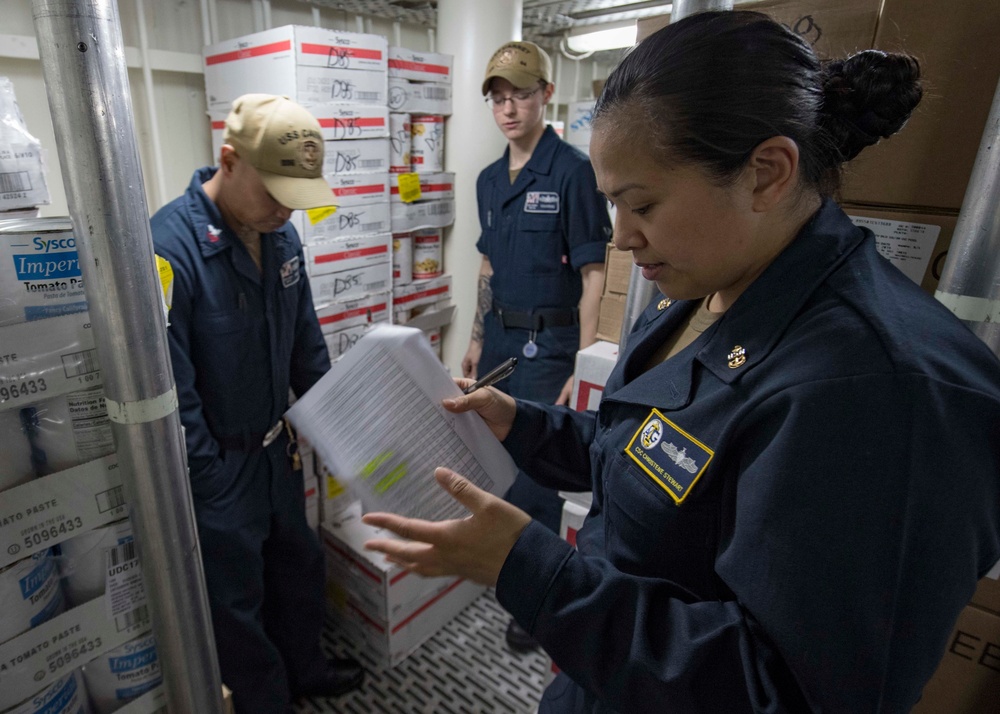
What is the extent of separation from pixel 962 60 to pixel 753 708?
3.49 ft

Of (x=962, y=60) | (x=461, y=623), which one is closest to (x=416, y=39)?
(x=962, y=60)

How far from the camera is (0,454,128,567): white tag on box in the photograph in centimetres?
70

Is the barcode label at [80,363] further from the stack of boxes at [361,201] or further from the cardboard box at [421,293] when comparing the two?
the cardboard box at [421,293]

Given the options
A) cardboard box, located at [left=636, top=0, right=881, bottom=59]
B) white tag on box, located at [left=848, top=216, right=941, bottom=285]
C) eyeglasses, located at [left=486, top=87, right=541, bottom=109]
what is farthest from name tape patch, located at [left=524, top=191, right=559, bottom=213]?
white tag on box, located at [left=848, top=216, right=941, bottom=285]

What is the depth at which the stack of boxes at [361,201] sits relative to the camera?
71.1 inches

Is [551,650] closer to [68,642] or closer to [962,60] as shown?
[68,642]

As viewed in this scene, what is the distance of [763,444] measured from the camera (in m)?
0.57

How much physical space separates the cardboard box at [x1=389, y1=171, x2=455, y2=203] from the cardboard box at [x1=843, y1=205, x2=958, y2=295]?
5.36 ft

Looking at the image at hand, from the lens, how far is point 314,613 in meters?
1.79

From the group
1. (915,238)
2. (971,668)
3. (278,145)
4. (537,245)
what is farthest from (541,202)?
(971,668)

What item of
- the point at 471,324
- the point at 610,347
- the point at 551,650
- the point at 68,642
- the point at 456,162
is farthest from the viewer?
the point at 471,324

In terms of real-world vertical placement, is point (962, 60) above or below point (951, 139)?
above

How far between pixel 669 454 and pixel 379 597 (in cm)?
152

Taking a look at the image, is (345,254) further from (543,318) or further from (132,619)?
(132,619)
